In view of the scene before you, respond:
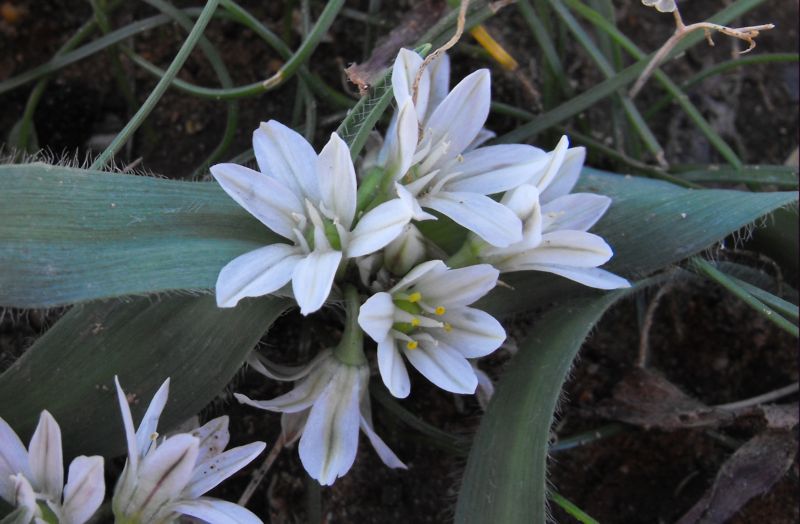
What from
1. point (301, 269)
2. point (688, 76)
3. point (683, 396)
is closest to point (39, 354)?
point (301, 269)

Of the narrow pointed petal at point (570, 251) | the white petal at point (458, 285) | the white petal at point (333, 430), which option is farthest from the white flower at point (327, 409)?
the narrow pointed petal at point (570, 251)

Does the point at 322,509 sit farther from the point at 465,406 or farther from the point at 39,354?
the point at 39,354

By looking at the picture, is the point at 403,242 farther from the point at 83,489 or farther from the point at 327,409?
the point at 83,489

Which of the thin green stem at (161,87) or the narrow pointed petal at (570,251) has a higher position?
the thin green stem at (161,87)

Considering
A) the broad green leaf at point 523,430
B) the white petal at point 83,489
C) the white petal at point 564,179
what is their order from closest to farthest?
the white petal at point 83,489
the broad green leaf at point 523,430
the white petal at point 564,179

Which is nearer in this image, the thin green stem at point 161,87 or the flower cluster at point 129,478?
the flower cluster at point 129,478

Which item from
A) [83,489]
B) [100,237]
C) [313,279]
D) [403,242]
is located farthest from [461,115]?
[83,489]

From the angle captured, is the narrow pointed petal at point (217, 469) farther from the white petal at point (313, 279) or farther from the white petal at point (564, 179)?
the white petal at point (564, 179)

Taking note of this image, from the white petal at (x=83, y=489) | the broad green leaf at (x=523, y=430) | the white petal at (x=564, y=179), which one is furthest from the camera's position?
the white petal at (x=564, y=179)
